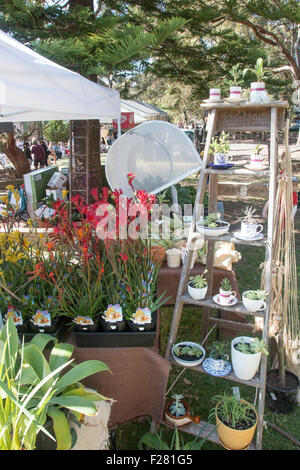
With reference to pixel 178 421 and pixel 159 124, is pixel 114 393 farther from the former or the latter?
pixel 159 124

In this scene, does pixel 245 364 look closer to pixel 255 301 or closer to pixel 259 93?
pixel 255 301

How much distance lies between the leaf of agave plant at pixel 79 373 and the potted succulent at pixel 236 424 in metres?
0.76

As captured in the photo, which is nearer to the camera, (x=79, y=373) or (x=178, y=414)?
(x=79, y=373)

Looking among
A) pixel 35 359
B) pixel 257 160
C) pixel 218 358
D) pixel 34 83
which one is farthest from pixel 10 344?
pixel 257 160

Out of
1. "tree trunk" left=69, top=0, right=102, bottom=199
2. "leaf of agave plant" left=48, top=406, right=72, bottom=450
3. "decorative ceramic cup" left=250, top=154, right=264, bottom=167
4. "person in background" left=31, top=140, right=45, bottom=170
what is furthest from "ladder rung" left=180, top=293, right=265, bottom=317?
"person in background" left=31, top=140, right=45, bottom=170

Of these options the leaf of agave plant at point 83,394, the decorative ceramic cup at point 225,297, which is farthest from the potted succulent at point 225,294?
the leaf of agave plant at point 83,394

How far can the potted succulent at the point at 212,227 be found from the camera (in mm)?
1910

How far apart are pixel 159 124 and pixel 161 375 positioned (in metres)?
3.10

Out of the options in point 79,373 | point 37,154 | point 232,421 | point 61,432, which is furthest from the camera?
point 37,154

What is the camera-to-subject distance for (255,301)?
1.76 metres

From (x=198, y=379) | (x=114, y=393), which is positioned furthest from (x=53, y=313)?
(x=198, y=379)

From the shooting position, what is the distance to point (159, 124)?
4.03 m

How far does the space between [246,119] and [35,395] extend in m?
1.81

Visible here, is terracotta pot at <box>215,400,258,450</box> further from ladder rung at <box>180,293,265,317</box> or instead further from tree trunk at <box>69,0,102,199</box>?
tree trunk at <box>69,0,102,199</box>
